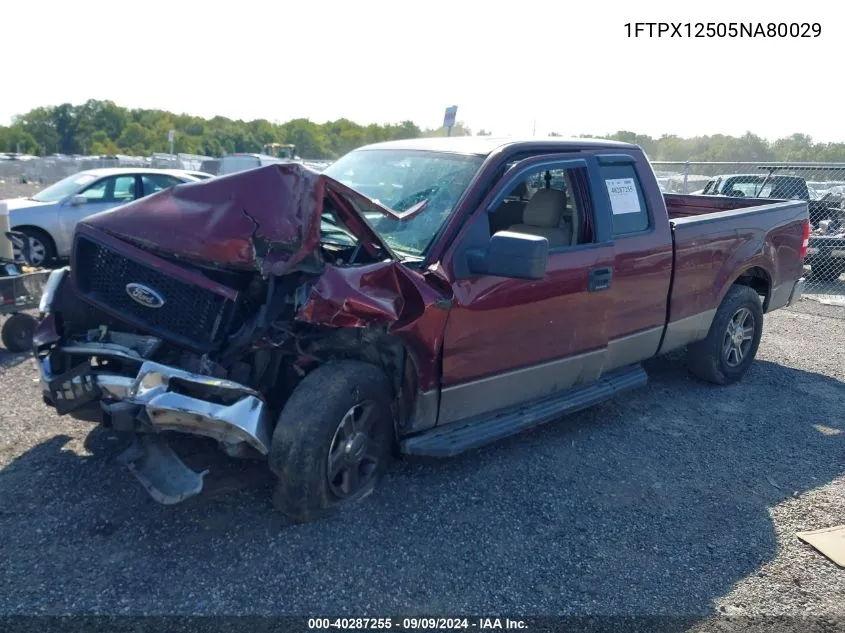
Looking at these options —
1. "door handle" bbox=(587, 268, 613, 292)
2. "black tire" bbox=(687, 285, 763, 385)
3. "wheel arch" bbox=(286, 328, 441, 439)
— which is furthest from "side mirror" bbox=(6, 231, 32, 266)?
"black tire" bbox=(687, 285, 763, 385)

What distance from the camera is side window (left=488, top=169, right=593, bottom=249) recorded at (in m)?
4.58

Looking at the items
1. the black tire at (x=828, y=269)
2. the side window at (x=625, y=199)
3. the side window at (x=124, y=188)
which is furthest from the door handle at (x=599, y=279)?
the black tire at (x=828, y=269)

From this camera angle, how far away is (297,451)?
3.31m

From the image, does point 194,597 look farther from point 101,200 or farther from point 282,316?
point 101,200

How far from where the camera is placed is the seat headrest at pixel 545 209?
472cm

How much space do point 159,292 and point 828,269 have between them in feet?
38.8

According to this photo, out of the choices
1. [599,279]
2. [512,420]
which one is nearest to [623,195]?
[599,279]

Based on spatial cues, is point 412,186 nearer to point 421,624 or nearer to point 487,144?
point 487,144

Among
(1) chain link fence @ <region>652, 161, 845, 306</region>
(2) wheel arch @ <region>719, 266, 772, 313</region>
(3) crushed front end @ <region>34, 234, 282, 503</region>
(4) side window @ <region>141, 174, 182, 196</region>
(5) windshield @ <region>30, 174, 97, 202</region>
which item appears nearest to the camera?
(3) crushed front end @ <region>34, 234, 282, 503</region>

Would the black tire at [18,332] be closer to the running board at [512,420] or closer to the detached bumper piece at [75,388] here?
the detached bumper piece at [75,388]

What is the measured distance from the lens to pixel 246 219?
329 cm

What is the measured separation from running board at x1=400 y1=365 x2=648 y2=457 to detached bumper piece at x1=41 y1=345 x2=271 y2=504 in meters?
0.94

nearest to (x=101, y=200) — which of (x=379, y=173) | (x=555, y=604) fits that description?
(x=379, y=173)

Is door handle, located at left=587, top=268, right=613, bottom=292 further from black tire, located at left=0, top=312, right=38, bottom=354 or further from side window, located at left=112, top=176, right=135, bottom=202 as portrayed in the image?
side window, located at left=112, top=176, right=135, bottom=202
